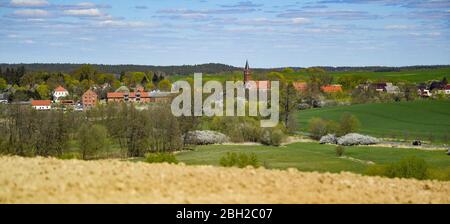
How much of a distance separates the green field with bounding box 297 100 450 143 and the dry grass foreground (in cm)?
5851

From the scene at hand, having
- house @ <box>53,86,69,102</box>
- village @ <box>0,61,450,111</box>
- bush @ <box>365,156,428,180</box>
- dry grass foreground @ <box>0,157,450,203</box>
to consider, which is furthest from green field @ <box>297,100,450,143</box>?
house @ <box>53,86,69,102</box>

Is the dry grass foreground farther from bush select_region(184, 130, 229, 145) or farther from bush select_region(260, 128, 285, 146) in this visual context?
bush select_region(184, 130, 229, 145)

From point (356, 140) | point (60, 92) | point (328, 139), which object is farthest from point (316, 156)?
point (60, 92)

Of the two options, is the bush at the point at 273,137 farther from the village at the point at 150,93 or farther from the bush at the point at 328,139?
the village at the point at 150,93

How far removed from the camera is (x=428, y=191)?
15672 mm

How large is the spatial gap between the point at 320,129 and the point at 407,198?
63.0 metres

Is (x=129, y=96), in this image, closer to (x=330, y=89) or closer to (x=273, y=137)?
(x=330, y=89)

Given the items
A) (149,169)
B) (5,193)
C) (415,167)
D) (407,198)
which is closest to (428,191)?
(407,198)

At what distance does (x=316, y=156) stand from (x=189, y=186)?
43.2 meters

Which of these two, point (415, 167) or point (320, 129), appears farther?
point (320, 129)

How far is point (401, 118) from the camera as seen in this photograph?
9125 cm
